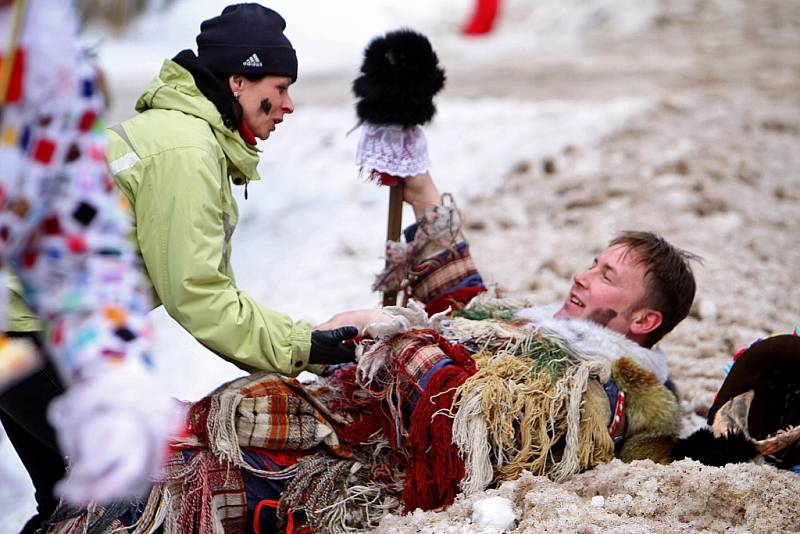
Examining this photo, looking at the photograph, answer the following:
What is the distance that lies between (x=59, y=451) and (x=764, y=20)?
49.8 ft

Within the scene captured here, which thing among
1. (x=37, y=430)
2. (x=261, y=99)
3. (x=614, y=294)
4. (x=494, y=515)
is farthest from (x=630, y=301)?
(x=37, y=430)

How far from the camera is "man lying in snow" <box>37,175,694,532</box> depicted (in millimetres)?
2463

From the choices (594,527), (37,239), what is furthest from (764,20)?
(37,239)

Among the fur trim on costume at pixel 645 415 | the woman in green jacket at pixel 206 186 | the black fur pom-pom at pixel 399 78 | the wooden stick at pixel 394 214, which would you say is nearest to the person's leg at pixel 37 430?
the woman in green jacket at pixel 206 186

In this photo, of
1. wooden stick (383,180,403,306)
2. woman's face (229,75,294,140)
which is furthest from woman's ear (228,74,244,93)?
wooden stick (383,180,403,306)

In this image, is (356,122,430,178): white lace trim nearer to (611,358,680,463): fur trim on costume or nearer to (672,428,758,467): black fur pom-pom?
(611,358,680,463): fur trim on costume

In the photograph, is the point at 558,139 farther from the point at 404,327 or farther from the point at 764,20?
the point at 764,20

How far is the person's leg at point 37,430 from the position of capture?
227cm

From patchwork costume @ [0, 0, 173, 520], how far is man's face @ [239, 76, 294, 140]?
1.13 metres

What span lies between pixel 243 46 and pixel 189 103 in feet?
0.75

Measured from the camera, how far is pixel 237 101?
251cm

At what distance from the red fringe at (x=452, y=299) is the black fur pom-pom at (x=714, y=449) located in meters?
0.93

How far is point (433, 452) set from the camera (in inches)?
98.9

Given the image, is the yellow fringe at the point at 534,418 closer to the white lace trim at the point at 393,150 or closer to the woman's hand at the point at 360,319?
the woman's hand at the point at 360,319
